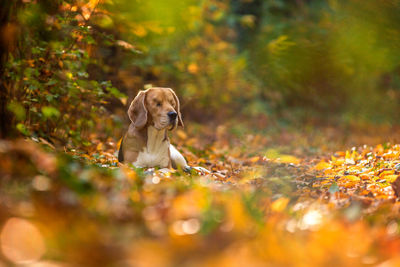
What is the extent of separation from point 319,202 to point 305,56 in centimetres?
945

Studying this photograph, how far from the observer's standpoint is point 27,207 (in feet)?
7.82

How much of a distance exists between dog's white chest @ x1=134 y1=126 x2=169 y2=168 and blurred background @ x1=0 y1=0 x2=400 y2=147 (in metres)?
0.79

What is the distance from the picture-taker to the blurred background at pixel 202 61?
4539 millimetres

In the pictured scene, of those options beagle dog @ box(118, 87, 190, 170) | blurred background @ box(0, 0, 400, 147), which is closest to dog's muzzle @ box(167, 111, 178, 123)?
beagle dog @ box(118, 87, 190, 170)

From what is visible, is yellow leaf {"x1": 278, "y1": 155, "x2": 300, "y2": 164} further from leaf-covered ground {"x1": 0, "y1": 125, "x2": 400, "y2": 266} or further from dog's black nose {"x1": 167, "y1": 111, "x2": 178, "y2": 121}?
dog's black nose {"x1": 167, "y1": 111, "x2": 178, "y2": 121}

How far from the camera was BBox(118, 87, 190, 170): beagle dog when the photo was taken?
456 centimetres

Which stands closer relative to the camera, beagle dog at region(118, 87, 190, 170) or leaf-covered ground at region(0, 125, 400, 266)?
leaf-covered ground at region(0, 125, 400, 266)

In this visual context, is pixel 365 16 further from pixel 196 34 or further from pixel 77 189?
pixel 77 189

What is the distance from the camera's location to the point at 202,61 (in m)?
10.7

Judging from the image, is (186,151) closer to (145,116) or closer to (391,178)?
(145,116)

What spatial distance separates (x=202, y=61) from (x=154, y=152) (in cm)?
633

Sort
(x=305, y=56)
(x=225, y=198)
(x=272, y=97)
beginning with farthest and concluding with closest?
(x=272, y=97)
(x=305, y=56)
(x=225, y=198)

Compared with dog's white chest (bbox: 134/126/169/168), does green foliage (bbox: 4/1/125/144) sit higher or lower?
higher

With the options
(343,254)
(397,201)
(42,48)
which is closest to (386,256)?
(343,254)
